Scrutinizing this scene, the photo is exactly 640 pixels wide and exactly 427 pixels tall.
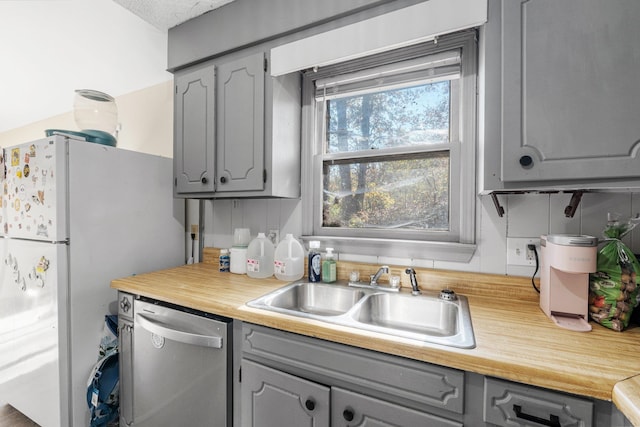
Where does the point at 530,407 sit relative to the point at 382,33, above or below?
below

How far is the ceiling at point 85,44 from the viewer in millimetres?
1555

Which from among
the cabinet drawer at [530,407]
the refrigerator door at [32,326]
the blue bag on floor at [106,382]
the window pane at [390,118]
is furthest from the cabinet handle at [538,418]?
the refrigerator door at [32,326]

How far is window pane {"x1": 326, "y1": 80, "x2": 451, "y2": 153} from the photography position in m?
1.47

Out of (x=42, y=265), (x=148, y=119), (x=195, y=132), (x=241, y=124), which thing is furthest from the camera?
(x=148, y=119)

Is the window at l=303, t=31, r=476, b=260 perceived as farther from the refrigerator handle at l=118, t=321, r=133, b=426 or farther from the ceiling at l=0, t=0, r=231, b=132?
the refrigerator handle at l=118, t=321, r=133, b=426

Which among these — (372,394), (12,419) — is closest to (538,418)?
(372,394)

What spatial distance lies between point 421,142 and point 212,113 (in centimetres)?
123

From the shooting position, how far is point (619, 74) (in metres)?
0.81

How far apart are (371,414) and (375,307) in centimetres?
49

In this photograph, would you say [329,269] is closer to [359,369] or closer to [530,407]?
[359,369]

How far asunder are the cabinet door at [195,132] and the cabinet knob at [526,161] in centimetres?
151

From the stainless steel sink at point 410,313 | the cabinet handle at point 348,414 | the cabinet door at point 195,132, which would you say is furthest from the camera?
the cabinet door at point 195,132

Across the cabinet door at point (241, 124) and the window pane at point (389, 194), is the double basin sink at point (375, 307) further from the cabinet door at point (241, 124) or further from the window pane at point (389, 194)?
the cabinet door at point (241, 124)

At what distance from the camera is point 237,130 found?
1.57 m
